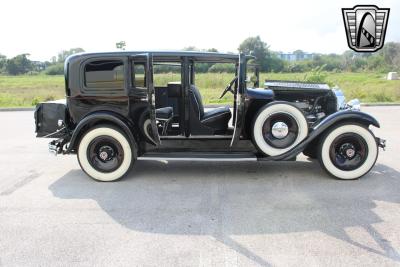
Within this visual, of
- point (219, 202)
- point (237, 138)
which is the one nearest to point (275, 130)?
point (237, 138)

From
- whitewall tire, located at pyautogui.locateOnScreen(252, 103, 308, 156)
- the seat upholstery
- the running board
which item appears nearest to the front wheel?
whitewall tire, located at pyautogui.locateOnScreen(252, 103, 308, 156)

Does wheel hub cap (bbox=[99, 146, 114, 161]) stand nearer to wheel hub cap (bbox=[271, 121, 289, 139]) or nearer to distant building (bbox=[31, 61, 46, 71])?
wheel hub cap (bbox=[271, 121, 289, 139])

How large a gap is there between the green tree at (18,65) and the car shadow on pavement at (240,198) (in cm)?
7027

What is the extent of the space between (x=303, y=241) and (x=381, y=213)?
1.19m

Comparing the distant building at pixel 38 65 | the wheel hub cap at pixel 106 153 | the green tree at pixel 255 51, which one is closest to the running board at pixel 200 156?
the wheel hub cap at pixel 106 153

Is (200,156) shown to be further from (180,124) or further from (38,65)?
(38,65)

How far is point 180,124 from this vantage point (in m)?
5.44

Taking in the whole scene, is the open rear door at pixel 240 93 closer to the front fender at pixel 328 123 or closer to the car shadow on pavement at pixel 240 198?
the front fender at pixel 328 123

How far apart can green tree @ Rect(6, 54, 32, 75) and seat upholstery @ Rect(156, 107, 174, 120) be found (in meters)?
70.0

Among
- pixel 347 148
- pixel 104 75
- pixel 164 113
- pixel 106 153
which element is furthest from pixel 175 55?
pixel 347 148

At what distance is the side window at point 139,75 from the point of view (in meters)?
5.20

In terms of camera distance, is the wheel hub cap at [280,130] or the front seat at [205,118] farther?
the front seat at [205,118]

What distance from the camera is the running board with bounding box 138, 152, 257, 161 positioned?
512 cm

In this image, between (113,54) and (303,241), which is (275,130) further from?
(113,54)
